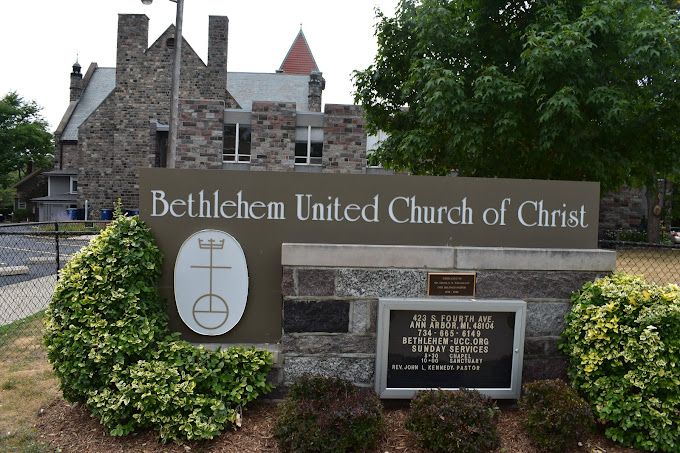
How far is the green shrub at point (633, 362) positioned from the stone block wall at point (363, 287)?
367 mm

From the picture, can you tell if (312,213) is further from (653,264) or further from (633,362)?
(653,264)

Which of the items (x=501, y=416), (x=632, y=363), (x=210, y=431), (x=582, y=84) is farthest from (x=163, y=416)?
(x=582, y=84)

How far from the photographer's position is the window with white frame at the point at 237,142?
25.5 metres

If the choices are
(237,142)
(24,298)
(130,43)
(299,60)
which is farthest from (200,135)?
(299,60)

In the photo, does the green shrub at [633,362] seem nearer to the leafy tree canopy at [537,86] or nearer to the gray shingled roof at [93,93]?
the leafy tree canopy at [537,86]

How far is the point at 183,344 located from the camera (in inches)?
155

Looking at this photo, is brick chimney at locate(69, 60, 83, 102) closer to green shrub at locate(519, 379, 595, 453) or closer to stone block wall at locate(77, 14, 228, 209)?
stone block wall at locate(77, 14, 228, 209)

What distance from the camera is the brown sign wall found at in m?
4.16

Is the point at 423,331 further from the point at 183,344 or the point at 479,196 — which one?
the point at 183,344

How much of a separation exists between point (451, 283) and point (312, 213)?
1.17 m

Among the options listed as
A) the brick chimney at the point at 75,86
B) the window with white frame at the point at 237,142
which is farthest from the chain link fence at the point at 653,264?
the brick chimney at the point at 75,86

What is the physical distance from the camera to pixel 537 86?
35.0ft

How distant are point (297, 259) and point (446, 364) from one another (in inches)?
53.7

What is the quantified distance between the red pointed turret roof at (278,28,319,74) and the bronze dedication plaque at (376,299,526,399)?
1933 inches
